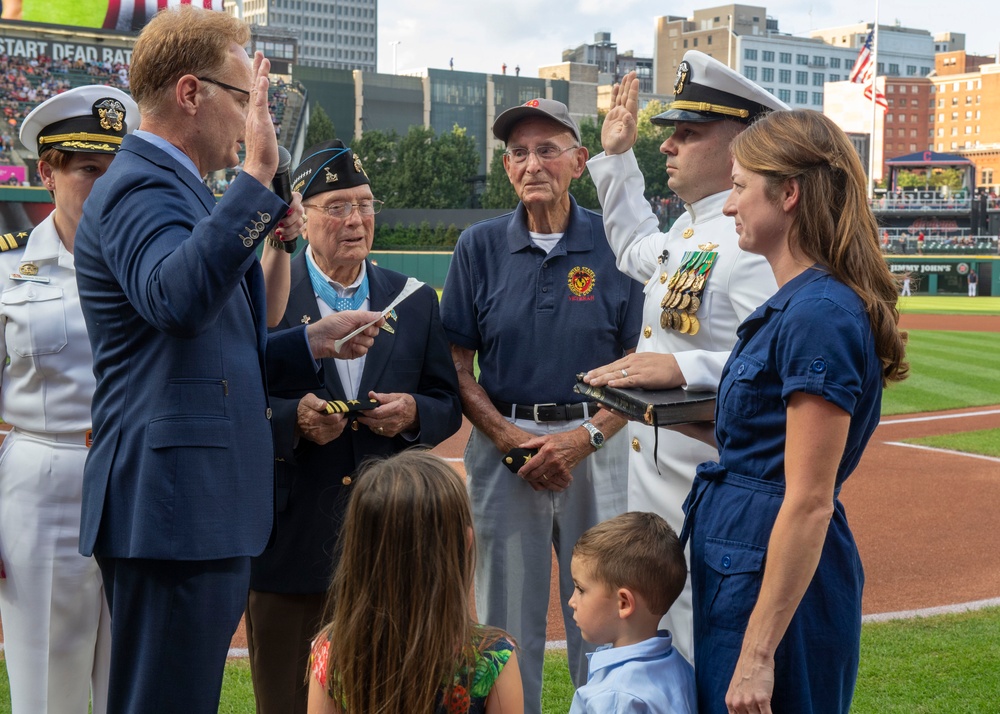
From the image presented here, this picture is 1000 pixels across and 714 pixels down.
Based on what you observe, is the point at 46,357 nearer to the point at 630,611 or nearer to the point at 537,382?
the point at 537,382

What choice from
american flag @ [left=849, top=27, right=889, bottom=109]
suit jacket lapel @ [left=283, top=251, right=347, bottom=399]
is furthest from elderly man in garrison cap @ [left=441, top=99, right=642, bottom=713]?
american flag @ [left=849, top=27, right=889, bottom=109]

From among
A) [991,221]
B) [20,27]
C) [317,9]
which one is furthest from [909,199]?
[317,9]

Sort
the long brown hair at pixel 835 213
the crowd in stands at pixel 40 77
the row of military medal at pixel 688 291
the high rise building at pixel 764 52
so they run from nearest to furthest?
1. the long brown hair at pixel 835 213
2. the row of military medal at pixel 688 291
3. the crowd in stands at pixel 40 77
4. the high rise building at pixel 764 52

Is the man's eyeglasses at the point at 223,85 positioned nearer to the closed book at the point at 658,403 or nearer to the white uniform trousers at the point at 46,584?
the closed book at the point at 658,403

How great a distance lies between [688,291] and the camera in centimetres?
315

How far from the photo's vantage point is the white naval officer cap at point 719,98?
322cm

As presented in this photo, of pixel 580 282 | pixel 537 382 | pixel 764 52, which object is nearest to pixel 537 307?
pixel 580 282

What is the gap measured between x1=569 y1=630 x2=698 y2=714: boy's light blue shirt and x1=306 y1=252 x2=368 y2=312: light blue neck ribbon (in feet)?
6.09

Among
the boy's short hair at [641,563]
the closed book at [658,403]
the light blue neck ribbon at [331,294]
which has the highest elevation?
the light blue neck ribbon at [331,294]

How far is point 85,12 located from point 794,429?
45800 mm

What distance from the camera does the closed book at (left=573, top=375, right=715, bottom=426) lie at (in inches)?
100.0

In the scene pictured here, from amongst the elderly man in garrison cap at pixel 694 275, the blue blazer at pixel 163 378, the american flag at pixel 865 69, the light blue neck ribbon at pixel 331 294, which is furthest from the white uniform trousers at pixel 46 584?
the american flag at pixel 865 69

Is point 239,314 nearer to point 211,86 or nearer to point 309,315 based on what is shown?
point 211,86

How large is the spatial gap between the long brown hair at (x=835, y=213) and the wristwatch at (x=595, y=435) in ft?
5.46
